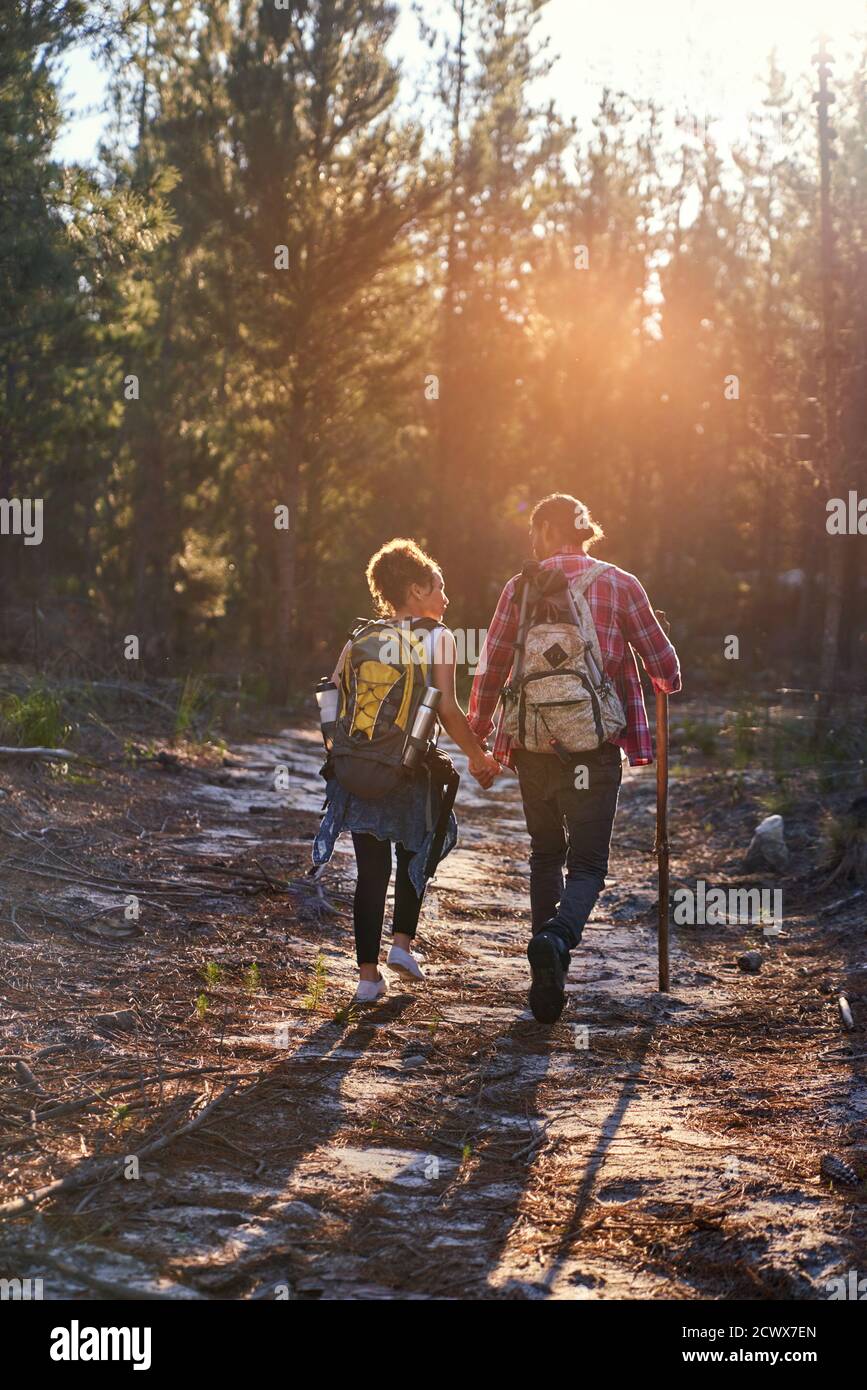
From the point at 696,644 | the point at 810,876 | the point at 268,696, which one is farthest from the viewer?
the point at 696,644

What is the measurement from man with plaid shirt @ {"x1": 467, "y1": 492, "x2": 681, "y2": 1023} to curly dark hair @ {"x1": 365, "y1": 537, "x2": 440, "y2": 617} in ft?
1.22

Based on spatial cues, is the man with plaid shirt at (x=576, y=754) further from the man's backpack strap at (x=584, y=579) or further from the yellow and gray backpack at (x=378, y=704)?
the yellow and gray backpack at (x=378, y=704)

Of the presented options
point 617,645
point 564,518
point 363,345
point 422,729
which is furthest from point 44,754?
point 363,345

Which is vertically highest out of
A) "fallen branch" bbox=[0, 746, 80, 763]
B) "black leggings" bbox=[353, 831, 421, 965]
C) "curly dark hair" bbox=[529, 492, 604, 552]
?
"curly dark hair" bbox=[529, 492, 604, 552]

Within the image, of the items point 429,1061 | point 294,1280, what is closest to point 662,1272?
point 294,1280

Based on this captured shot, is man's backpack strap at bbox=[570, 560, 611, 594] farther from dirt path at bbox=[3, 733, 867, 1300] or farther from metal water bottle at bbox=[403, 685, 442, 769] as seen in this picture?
dirt path at bbox=[3, 733, 867, 1300]

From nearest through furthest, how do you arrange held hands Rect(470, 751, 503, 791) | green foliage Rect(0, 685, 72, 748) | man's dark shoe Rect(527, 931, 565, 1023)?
1. man's dark shoe Rect(527, 931, 565, 1023)
2. held hands Rect(470, 751, 503, 791)
3. green foliage Rect(0, 685, 72, 748)

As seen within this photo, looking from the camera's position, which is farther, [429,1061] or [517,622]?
[517,622]

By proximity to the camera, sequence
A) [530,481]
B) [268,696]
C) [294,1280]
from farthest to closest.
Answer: [530,481]
[268,696]
[294,1280]

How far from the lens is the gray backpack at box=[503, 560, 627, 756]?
19.7 feet

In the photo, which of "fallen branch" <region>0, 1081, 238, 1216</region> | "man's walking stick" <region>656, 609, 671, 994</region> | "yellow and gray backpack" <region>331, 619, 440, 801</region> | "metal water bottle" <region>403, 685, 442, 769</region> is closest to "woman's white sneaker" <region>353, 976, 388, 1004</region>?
"yellow and gray backpack" <region>331, 619, 440, 801</region>

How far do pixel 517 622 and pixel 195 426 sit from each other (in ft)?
52.3

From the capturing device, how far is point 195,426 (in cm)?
2136
